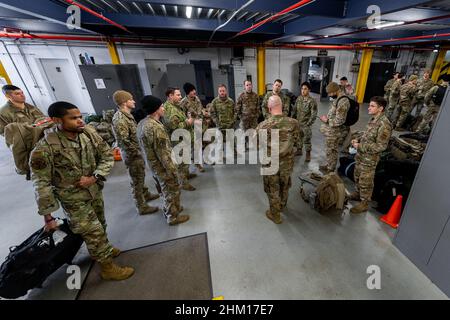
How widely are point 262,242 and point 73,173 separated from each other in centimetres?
204

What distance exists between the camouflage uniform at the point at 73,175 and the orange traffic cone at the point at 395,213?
3274 mm

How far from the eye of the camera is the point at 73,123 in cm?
149

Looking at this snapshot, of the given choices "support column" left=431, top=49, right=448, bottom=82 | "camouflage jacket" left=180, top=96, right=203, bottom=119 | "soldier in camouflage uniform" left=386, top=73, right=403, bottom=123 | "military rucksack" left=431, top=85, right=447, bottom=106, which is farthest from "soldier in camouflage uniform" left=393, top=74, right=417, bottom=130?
"support column" left=431, top=49, right=448, bottom=82

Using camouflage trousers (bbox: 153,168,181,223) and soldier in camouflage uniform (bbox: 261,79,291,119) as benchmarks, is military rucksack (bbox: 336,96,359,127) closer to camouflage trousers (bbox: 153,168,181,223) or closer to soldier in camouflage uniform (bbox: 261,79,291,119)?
soldier in camouflage uniform (bbox: 261,79,291,119)

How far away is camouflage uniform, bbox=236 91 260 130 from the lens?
4273mm

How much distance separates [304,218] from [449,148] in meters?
1.56

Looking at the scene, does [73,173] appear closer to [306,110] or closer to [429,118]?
[306,110]

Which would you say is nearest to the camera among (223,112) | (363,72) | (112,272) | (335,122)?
(112,272)

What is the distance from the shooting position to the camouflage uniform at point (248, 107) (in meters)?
4.27

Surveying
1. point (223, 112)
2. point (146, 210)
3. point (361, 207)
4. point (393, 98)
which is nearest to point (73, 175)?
point (146, 210)

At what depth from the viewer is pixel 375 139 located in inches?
90.1
